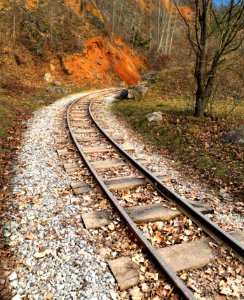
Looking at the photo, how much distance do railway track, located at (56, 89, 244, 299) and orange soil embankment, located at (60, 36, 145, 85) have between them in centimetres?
2303

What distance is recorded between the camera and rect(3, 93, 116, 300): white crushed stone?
3762 millimetres

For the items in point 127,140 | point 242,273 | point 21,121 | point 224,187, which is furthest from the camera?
point 21,121

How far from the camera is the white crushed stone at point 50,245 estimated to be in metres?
3.76

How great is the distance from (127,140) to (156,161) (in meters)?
2.33

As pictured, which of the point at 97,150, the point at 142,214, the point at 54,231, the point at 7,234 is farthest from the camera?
the point at 97,150

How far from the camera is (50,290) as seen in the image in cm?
373

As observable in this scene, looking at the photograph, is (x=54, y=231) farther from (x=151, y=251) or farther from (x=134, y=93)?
Result: (x=134, y=93)

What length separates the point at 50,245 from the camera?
4.55 m

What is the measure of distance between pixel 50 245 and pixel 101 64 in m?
33.5

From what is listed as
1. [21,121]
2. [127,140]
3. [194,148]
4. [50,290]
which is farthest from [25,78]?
[50,290]

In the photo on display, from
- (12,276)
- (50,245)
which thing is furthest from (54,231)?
(12,276)

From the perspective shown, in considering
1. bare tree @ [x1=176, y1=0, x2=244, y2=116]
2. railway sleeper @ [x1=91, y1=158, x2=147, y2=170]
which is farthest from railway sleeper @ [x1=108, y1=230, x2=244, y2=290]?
bare tree @ [x1=176, y1=0, x2=244, y2=116]

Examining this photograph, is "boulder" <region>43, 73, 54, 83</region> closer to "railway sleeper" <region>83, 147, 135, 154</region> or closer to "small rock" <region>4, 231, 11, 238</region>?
"railway sleeper" <region>83, 147, 135, 154</region>

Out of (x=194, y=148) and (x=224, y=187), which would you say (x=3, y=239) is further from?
(x=194, y=148)
